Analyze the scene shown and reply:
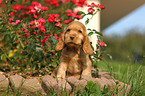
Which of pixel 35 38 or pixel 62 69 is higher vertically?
pixel 35 38

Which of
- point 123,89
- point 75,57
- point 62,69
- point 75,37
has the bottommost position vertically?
point 123,89

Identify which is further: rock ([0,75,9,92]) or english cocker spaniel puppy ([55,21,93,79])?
english cocker spaniel puppy ([55,21,93,79])

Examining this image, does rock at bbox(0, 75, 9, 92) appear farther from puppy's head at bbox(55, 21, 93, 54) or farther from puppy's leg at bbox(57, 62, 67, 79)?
puppy's head at bbox(55, 21, 93, 54)

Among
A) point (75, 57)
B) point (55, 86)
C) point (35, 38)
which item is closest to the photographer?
point (55, 86)

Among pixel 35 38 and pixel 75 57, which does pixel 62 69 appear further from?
pixel 35 38

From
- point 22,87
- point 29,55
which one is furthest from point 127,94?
point 29,55

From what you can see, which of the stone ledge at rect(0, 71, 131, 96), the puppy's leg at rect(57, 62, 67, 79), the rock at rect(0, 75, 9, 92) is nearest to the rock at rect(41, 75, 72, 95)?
the stone ledge at rect(0, 71, 131, 96)

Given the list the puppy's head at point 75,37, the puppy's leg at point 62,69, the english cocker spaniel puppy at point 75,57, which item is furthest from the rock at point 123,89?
the puppy's leg at point 62,69

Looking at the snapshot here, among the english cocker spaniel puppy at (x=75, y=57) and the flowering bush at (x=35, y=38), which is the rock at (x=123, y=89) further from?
the flowering bush at (x=35, y=38)

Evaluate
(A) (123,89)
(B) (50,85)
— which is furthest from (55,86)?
(A) (123,89)

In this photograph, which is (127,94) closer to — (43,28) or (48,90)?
(48,90)

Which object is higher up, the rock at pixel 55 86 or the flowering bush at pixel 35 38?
the flowering bush at pixel 35 38

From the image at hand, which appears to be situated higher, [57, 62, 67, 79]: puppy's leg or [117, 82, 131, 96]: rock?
[57, 62, 67, 79]: puppy's leg

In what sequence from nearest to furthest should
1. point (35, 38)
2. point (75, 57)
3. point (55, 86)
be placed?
point (55, 86), point (75, 57), point (35, 38)
